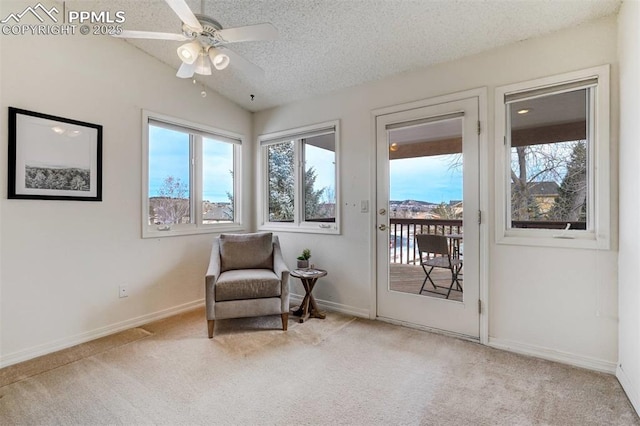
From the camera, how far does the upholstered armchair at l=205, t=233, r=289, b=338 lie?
2.77 metres

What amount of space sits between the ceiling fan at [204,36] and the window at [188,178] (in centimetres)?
135

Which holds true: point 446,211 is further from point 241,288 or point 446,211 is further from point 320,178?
point 241,288

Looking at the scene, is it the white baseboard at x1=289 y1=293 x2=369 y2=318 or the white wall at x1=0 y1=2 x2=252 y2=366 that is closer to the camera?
the white wall at x1=0 y1=2 x2=252 y2=366

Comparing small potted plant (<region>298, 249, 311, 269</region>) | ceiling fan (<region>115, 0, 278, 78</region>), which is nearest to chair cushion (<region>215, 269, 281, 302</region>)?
small potted plant (<region>298, 249, 311, 269</region>)

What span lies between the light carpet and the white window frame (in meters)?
0.92

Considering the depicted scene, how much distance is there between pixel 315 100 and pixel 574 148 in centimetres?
252

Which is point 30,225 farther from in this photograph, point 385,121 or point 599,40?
point 599,40

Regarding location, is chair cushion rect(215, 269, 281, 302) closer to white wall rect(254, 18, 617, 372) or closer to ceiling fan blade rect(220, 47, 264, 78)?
white wall rect(254, 18, 617, 372)

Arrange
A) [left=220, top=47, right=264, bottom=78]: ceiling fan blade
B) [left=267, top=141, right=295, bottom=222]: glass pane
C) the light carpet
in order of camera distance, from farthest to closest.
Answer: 1. [left=267, top=141, right=295, bottom=222]: glass pane
2. [left=220, top=47, right=264, bottom=78]: ceiling fan blade
3. the light carpet

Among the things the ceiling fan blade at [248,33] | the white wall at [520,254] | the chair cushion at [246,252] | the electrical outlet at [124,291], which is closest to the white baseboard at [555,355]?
the white wall at [520,254]

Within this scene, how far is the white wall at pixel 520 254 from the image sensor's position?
7.22 ft

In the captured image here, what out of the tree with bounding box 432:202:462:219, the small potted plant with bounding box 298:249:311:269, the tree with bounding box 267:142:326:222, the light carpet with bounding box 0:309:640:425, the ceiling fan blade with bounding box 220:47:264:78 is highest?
the ceiling fan blade with bounding box 220:47:264:78

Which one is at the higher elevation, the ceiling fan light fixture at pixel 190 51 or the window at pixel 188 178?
the ceiling fan light fixture at pixel 190 51

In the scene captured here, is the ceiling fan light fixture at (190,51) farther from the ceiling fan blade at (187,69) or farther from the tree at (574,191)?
the tree at (574,191)
